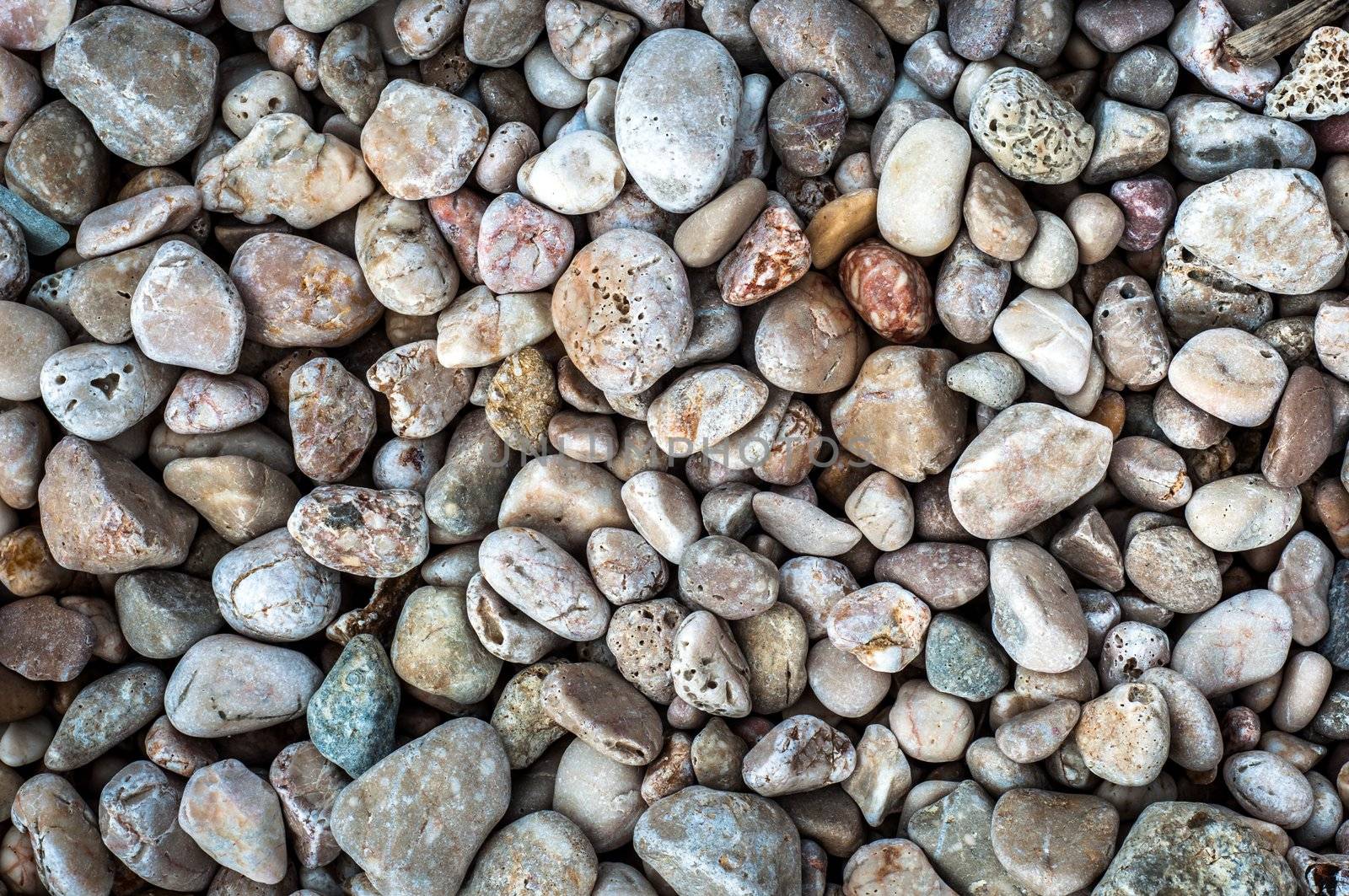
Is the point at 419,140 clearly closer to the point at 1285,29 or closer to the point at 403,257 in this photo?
the point at 403,257

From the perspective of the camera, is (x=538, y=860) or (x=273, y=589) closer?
(x=538, y=860)

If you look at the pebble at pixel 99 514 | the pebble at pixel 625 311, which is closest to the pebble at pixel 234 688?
the pebble at pixel 99 514

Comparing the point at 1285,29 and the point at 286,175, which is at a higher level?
the point at 1285,29

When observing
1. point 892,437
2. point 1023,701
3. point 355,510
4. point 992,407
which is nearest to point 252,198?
point 355,510

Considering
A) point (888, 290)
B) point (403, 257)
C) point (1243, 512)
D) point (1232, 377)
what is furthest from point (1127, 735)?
point (403, 257)

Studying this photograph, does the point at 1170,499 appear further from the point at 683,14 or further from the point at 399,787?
the point at 399,787

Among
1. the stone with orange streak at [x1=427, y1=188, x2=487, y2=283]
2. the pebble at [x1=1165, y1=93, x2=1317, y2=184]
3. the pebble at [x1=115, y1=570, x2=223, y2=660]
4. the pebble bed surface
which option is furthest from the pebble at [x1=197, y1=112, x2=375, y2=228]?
the pebble at [x1=1165, y1=93, x2=1317, y2=184]

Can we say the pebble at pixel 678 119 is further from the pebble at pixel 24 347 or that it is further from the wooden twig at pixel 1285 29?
the pebble at pixel 24 347
